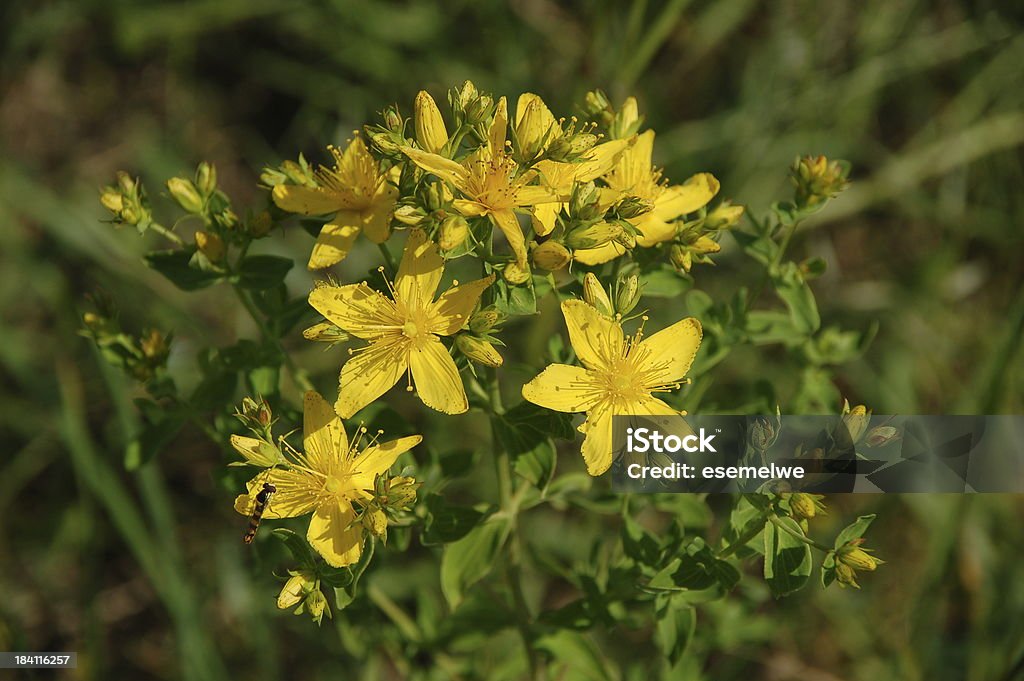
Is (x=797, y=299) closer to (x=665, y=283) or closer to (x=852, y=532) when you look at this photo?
(x=665, y=283)

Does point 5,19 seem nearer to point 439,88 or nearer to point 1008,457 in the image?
point 439,88

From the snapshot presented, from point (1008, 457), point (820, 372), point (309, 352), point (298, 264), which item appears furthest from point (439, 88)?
point (1008, 457)

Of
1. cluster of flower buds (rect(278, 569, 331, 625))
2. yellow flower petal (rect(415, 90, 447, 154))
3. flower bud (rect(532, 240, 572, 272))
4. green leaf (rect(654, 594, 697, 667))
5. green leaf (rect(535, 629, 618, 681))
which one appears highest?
yellow flower petal (rect(415, 90, 447, 154))

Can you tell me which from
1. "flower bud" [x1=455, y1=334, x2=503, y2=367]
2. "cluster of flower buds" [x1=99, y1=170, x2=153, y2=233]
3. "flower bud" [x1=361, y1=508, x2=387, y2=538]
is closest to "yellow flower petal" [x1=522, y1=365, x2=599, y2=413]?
"flower bud" [x1=455, y1=334, x2=503, y2=367]

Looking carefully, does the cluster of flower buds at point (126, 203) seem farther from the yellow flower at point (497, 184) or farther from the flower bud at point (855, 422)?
the flower bud at point (855, 422)

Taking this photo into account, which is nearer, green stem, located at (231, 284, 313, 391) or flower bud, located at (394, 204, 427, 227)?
flower bud, located at (394, 204, 427, 227)

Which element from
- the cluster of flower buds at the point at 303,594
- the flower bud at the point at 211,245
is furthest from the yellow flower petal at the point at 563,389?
the flower bud at the point at 211,245

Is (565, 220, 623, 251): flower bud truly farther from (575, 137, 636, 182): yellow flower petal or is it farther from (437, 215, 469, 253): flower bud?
(437, 215, 469, 253): flower bud
